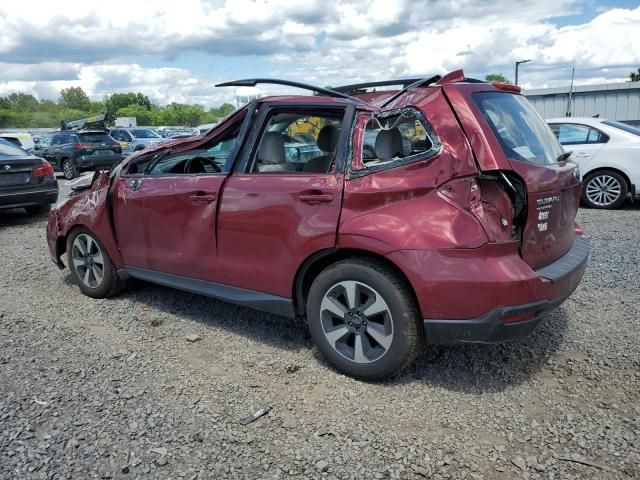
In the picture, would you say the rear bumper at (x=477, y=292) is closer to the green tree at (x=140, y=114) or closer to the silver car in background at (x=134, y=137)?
the silver car in background at (x=134, y=137)

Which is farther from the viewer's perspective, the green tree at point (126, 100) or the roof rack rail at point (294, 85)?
the green tree at point (126, 100)

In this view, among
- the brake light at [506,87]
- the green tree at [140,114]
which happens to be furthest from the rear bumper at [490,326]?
the green tree at [140,114]

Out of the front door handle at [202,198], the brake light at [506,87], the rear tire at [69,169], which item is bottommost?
the rear tire at [69,169]

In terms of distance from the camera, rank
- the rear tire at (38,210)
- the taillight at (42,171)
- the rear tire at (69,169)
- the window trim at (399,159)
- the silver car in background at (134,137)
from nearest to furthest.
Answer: the window trim at (399,159), the taillight at (42,171), the rear tire at (38,210), the rear tire at (69,169), the silver car in background at (134,137)

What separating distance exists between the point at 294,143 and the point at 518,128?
58.6 inches

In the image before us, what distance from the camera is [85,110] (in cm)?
12012

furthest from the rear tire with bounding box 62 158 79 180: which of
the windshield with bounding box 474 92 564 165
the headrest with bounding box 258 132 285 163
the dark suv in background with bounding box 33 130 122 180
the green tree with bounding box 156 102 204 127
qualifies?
the green tree with bounding box 156 102 204 127

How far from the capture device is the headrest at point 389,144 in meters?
3.17

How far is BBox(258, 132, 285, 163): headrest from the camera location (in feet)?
12.2

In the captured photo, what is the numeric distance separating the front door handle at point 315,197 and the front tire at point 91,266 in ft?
7.62

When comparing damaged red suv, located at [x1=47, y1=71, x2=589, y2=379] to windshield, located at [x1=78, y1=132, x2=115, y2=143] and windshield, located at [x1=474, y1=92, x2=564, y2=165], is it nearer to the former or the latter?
windshield, located at [x1=474, y1=92, x2=564, y2=165]

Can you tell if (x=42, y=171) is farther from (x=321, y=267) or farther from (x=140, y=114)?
(x=140, y=114)

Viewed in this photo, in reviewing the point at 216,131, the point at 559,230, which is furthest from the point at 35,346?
the point at 559,230

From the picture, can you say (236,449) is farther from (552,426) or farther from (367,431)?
(552,426)
